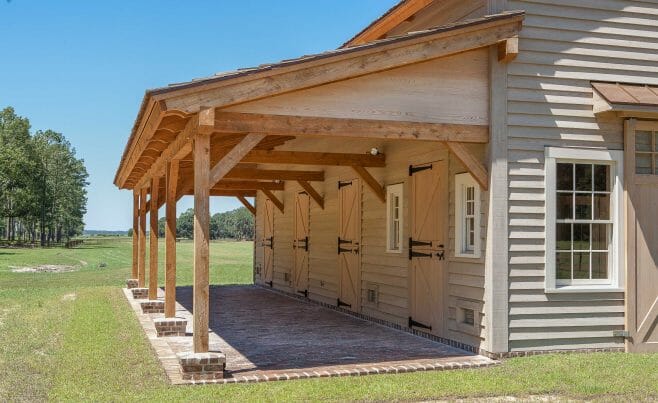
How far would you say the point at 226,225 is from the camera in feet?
426

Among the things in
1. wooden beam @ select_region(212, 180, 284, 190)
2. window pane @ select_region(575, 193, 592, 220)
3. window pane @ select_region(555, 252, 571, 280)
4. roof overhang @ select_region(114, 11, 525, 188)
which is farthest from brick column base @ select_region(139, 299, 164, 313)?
window pane @ select_region(575, 193, 592, 220)

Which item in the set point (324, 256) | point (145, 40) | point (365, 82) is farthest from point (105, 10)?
point (365, 82)

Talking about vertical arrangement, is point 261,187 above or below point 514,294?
above

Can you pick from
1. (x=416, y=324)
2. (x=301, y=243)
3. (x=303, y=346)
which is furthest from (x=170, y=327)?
(x=301, y=243)

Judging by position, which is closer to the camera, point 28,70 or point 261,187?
point 261,187

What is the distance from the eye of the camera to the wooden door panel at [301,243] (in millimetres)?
16719

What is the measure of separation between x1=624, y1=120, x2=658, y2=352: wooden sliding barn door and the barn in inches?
0.7

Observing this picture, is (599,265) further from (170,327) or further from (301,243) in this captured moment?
(301,243)

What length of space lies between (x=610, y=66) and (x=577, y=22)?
0.73 m

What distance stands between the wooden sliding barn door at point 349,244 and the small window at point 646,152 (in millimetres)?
5156

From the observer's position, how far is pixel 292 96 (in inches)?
320

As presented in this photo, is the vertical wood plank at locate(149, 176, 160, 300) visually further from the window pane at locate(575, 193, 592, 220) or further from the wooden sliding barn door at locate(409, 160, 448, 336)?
the window pane at locate(575, 193, 592, 220)

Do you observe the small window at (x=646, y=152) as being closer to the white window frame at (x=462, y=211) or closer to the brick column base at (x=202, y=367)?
the white window frame at (x=462, y=211)

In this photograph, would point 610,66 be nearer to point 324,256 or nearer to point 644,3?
point 644,3
